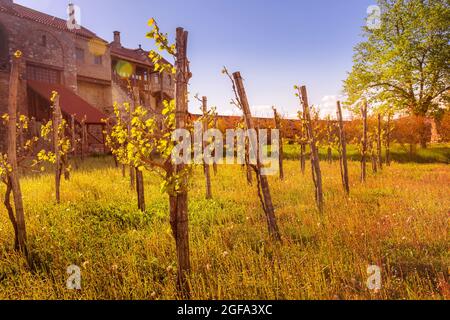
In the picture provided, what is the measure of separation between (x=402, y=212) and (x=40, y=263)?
23.8 ft

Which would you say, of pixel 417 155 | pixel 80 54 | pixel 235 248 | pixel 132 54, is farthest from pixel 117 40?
pixel 235 248

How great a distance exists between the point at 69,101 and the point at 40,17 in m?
7.01

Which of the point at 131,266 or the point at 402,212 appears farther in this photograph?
the point at 402,212

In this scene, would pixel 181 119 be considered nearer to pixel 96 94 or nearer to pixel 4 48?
pixel 4 48

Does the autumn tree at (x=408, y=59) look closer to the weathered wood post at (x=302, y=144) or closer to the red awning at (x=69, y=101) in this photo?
the weathered wood post at (x=302, y=144)

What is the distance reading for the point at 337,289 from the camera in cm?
390

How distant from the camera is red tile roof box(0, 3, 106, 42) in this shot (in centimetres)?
Answer: 2111

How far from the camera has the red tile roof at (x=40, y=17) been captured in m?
21.1

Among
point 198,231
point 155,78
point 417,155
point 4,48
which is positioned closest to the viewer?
point 198,231

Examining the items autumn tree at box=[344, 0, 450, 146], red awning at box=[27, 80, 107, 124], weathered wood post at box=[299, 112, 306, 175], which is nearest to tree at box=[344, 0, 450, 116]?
autumn tree at box=[344, 0, 450, 146]

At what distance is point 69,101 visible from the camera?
22938 millimetres

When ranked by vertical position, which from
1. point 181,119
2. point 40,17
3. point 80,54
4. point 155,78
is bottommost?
point 181,119
